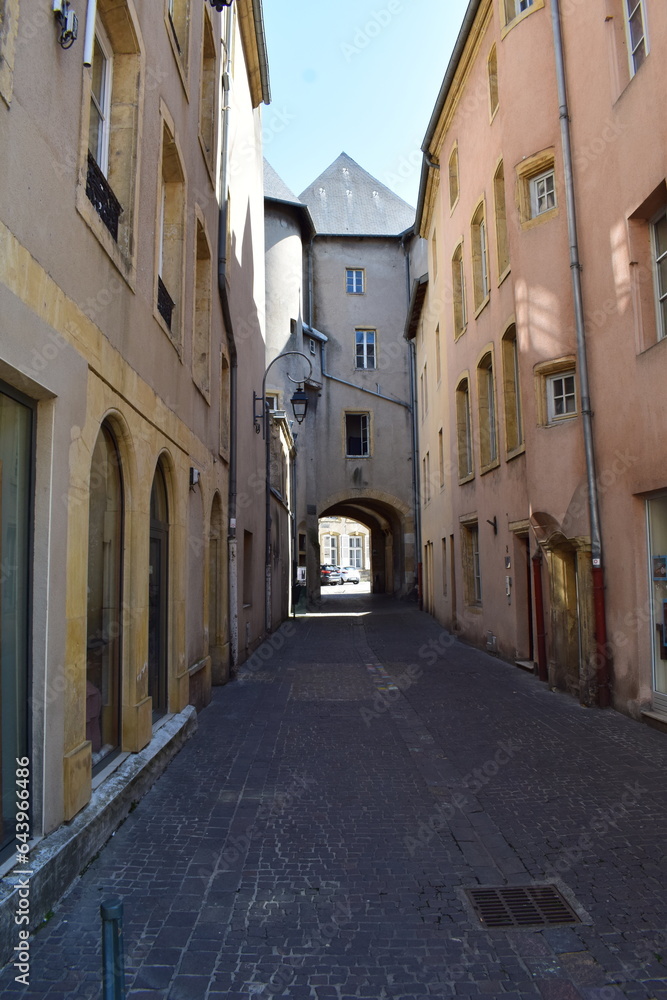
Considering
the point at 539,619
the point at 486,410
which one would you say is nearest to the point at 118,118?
the point at 539,619

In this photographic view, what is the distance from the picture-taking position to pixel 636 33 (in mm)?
9000

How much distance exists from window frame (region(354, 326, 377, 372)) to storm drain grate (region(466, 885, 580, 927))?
29.7 meters

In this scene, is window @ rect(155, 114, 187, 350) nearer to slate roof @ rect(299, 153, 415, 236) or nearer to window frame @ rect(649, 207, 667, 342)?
window frame @ rect(649, 207, 667, 342)

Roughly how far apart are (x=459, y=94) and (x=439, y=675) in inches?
516

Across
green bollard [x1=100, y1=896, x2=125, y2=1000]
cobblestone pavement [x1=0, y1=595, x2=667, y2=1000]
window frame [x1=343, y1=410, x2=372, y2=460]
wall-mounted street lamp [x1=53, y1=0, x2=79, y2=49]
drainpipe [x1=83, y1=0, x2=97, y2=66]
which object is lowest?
cobblestone pavement [x1=0, y1=595, x2=667, y2=1000]

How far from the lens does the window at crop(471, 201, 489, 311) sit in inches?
623

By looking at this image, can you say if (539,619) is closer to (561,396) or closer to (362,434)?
(561,396)

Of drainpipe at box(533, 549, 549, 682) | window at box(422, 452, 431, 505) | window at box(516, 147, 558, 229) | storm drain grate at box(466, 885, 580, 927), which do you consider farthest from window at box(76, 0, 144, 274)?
window at box(422, 452, 431, 505)

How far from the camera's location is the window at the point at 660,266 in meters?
8.42

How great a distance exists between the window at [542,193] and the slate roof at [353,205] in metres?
22.8

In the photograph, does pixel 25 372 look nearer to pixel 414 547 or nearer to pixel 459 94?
pixel 459 94

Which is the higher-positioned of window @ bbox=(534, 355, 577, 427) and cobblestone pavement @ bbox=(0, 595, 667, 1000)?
window @ bbox=(534, 355, 577, 427)

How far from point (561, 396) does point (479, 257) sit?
6165 millimetres

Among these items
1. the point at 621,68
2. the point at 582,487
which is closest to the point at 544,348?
the point at 582,487
